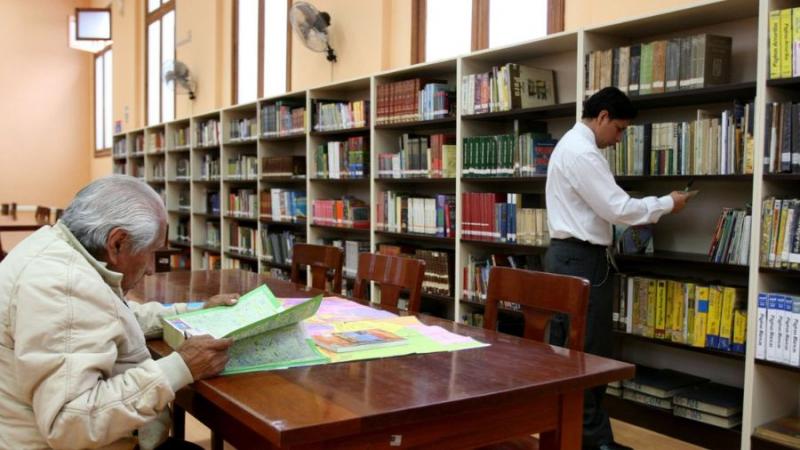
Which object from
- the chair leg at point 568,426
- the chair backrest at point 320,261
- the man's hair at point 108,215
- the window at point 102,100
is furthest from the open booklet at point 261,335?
the window at point 102,100

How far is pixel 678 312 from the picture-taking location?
3105 millimetres

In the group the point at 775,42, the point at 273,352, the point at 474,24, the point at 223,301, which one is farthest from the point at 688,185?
the point at 273,352

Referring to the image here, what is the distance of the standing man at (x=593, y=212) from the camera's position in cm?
280

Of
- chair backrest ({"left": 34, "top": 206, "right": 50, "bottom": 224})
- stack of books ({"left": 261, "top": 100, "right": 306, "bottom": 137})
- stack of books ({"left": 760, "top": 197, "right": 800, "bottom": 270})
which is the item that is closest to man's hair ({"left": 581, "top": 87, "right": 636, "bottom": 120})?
stack of books ({"left": 760, "top": 197, "right": 800, "bottom": 270})

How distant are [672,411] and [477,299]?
122 cm

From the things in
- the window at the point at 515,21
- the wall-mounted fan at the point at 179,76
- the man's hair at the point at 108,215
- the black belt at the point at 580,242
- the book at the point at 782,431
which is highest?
the wall-mounted fan at the point at 179,76

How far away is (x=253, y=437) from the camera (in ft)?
4.42

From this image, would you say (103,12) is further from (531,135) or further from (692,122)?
(692,122)

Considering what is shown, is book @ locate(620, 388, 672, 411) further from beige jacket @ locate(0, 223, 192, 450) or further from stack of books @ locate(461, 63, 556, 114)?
beige jacket @ locate(0, 223, 192, 450)

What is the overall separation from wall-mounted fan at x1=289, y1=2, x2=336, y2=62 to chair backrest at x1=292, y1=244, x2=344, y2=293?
281 centimetres

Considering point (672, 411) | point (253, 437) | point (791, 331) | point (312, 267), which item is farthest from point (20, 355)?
point (672, 411)

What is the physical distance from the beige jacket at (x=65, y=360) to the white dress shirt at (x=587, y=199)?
1.94 metres

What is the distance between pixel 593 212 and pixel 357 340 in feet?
4.93

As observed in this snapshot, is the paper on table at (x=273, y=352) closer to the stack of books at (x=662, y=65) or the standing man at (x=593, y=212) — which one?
the standing man at (x=593, y=212)
